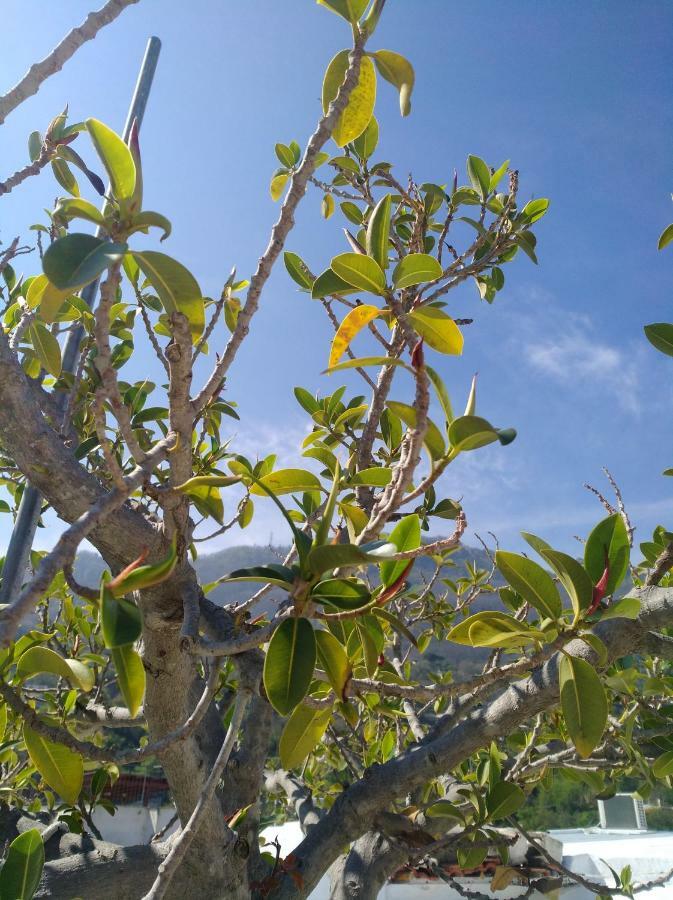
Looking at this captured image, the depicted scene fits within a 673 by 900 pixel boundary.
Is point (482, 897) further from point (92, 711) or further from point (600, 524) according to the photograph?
point (600, 524)

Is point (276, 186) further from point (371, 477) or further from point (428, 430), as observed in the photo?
point (428, 430)

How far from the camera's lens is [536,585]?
38.3 inches

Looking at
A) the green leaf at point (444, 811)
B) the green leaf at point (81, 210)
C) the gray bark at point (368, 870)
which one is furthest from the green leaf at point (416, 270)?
the gray bark at point (368, 870)

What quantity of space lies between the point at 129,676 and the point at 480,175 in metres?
2.07

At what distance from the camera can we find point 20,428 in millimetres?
1031

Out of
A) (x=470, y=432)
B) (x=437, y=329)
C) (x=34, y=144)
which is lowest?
(x=470, y=432)

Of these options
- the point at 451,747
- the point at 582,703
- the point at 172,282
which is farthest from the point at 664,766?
the point at 172,282

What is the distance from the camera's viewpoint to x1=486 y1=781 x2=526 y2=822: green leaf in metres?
1.63

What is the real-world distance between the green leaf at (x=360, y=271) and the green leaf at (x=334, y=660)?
511mm

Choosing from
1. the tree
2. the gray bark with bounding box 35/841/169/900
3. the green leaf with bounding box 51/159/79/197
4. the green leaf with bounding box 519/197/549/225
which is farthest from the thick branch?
the green leaf with bounding box 51/159/79/197

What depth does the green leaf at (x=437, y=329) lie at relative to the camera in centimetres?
85

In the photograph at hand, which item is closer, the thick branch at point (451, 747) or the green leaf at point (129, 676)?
the green leaf at point (129, 676)

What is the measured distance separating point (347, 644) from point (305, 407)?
2.93 ft

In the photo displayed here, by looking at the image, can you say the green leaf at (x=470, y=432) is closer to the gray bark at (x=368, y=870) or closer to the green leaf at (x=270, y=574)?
the green leaf at (x=270, y=574)
